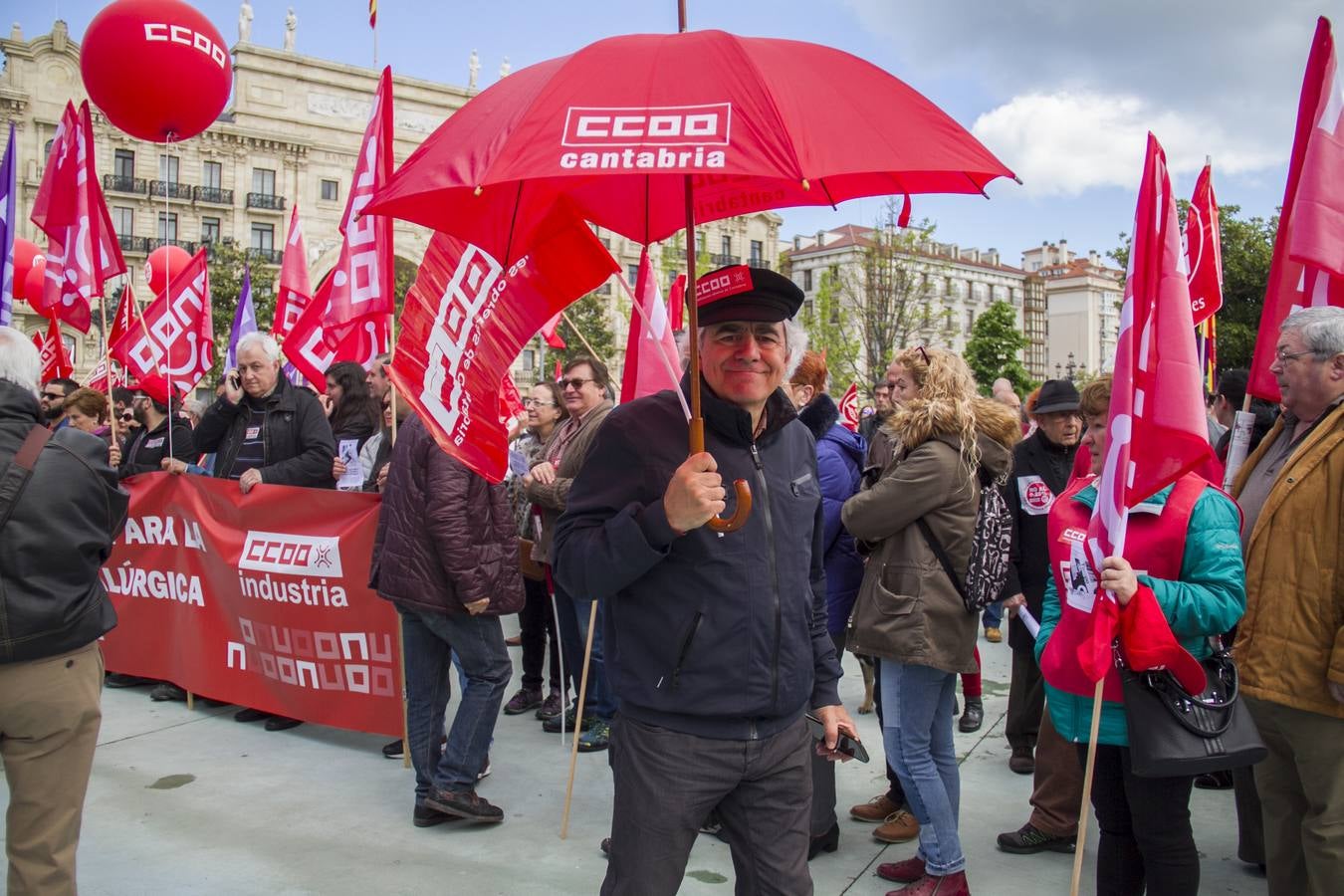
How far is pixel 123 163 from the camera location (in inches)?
2005

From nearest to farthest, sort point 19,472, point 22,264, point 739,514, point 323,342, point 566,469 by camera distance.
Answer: point 739,514
point 19,472
point 566,469
point 323,342
point 22,264

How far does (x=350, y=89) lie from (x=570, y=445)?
195 ft

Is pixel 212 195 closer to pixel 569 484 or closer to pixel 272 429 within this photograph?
pixel 272 429

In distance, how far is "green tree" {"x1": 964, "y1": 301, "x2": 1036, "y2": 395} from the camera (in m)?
62.2

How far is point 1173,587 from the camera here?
287 centimetres

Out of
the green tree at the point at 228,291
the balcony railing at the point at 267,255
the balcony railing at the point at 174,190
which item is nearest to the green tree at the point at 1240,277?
the green tree at the point at 228,291

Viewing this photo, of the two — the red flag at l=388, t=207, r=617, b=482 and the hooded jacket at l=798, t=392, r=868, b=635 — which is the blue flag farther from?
the hooded jacket at l=798, t=392, r=868, b=635

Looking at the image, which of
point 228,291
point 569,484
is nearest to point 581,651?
point 569,484

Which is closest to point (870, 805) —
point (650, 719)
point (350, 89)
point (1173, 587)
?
point (1173, 587)

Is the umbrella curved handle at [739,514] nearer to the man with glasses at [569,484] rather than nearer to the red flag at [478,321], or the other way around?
the red flag at [478,321]

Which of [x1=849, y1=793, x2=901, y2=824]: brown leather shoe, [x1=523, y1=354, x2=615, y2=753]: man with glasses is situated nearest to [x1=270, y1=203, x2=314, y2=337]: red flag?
[x1=523, y1=354, x2=615, y2=753]: man with glasses

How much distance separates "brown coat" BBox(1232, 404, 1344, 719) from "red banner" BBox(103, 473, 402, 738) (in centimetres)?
407

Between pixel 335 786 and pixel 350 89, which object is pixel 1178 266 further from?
pixel 350 89

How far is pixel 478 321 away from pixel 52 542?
152 cm
